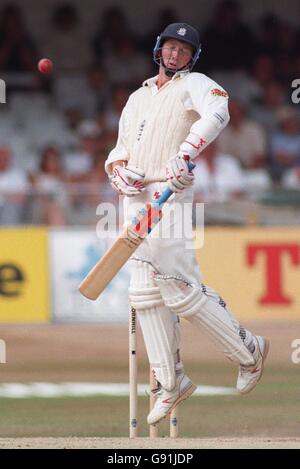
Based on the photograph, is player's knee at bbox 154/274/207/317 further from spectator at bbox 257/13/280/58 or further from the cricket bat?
spectator at bbox 257/13/280/58

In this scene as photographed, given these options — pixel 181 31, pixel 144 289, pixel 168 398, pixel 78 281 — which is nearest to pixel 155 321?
pixel 144 289

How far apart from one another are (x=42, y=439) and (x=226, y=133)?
847 centimetres

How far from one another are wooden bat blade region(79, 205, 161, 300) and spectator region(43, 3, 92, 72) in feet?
31.6

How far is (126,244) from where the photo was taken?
605 centimetres

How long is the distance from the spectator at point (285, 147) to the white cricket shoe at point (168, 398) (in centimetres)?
803

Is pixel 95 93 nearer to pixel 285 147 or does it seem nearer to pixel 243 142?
pixel 243 142

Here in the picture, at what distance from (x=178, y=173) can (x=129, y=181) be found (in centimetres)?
34

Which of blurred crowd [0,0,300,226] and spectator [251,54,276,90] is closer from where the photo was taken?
blurred crowd [0,0,300,226]

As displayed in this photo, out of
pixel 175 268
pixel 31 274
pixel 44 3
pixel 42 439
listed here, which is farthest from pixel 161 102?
pixel 44 3

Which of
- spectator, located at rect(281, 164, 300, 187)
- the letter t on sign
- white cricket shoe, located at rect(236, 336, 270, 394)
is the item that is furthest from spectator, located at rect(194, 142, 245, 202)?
white cricket shoe, located at rect(236, 336, 270, 394)

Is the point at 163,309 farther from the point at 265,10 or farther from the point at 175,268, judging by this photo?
the point at 265,10

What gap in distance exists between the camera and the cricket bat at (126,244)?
19.6 feet

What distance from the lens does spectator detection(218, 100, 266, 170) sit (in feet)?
46.3
